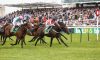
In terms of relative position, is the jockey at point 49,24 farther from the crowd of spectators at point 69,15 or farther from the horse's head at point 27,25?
the crowd of spectators at point 69,15

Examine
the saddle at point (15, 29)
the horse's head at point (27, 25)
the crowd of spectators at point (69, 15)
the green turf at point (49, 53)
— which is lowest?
the crowd of spectators at point (69, 15)

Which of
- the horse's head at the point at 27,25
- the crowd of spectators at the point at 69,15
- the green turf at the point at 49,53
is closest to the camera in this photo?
the green turf at the point at 49,53

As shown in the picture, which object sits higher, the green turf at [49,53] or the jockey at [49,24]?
the jockey at [49,24]

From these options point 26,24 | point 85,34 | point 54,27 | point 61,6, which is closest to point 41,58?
point 26,24

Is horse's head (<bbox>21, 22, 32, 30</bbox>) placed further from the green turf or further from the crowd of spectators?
the crowd of spectators

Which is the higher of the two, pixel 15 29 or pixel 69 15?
pixel 15 29

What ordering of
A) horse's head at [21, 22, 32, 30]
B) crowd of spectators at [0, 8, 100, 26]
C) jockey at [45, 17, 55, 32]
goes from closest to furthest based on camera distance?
horse's head at [21, 22, 32, 30] → jockey at [45, 17, 55, 32] → crowd of spectators at [0, 8, 100, 26]

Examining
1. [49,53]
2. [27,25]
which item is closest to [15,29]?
[27,25]

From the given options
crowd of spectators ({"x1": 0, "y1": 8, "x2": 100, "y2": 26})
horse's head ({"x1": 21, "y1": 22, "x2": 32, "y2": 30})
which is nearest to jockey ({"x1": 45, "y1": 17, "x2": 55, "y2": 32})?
A: horse's head ({"x1": 21, "y1": 22, "x2": 32, "y2": 30})

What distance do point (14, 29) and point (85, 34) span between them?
1454 centimetres

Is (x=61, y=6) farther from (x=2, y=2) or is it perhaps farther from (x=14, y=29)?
(x=14, y=29)

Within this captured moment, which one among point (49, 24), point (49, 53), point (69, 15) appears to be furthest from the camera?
point (69, 15)

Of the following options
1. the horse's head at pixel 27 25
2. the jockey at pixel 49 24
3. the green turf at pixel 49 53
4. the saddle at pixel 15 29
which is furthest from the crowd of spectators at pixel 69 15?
the green turf at pixel 49 53

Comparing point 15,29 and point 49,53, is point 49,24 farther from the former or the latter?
point 49,53
